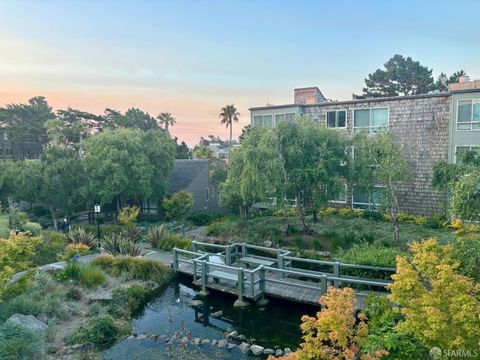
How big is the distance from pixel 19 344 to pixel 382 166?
15.9 metres

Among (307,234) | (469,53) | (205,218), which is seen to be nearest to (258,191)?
(307,234)

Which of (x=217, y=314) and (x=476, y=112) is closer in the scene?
(x=217, y=314)

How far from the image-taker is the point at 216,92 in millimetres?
24734

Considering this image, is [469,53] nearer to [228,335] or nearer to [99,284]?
[228,335]

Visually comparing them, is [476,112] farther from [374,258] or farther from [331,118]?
[374,258]

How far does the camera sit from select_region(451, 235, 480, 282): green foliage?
265 inches

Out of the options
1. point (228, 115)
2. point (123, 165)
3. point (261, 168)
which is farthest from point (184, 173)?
point (228, 115)

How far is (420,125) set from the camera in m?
21.6

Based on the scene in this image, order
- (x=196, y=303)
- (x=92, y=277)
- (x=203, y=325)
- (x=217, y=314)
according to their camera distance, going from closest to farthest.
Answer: (x=203, y=325), (x=217, y=314), (x=196, y=303), (x=92, y=277)

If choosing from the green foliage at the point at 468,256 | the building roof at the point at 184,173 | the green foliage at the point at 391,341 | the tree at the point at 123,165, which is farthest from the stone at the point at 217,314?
the building roof at the point at 184,173

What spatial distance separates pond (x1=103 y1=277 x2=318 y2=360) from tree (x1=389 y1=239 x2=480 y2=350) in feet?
13.9

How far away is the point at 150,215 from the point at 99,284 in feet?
49.0

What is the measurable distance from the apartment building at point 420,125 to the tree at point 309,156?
200 cm

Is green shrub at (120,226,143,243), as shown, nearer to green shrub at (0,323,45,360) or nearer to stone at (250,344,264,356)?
green shrub at (0,323,45,360)
